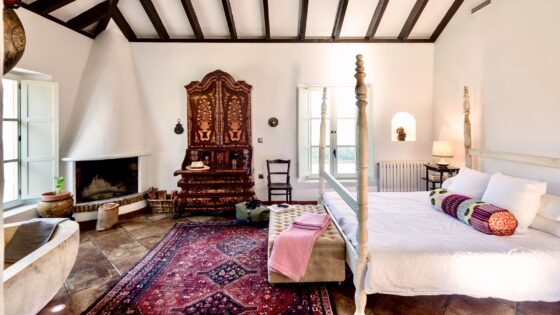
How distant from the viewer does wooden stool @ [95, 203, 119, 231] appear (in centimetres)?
399

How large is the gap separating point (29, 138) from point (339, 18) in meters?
4.97

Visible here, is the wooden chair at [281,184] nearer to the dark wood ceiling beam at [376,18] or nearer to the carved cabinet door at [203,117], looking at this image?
the carved cabinet door at [203,117]

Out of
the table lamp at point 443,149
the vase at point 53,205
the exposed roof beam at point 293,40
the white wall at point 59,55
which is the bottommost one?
the vase at point 53,205

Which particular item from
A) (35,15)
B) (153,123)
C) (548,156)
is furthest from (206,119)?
(548,156)

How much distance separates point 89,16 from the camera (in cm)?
428

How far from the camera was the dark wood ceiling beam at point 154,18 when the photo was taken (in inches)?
170

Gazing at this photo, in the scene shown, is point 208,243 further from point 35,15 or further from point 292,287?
point 35,15

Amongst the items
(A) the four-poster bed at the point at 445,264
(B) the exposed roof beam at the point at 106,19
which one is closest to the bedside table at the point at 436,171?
(A) the four-poster bed at the point at 445,264

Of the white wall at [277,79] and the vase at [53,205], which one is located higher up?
the white wall at [277,79]

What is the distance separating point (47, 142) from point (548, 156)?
6152 mm

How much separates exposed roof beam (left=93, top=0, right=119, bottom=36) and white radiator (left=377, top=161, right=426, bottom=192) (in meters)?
5.18

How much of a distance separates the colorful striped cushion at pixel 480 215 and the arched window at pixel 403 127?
2650 millimetres

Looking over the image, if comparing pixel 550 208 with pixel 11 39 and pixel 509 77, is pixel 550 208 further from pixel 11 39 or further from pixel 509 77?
pixel 11 39

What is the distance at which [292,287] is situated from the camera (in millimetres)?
2467
